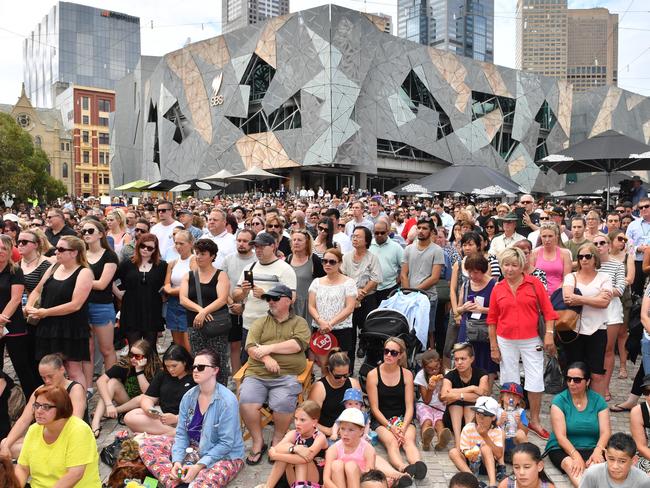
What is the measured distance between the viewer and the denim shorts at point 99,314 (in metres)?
6.60

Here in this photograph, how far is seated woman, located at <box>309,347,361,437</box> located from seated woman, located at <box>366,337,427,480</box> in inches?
10.7

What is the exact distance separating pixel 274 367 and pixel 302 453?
1.07 meters

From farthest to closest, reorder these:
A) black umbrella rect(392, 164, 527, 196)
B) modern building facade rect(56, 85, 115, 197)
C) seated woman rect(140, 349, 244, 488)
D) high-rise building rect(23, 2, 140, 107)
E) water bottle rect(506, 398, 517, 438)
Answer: high-rise building rect(23, 2, 140, 107) < modern building facade rect(56, 85, 115, 197) < black umbrella rect(392, 164, 527, 196) < water bottle rect(506, 398, 517, 438) < seated woman rect(140, 349, 244, 488)

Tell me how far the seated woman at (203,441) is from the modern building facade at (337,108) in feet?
99.4

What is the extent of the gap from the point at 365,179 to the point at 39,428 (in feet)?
117

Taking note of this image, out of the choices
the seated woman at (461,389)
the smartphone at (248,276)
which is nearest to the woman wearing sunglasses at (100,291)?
the smartphone at (248,276)

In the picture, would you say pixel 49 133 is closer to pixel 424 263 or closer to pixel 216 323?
pixel 424 263

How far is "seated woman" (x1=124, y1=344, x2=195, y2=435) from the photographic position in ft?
18.6

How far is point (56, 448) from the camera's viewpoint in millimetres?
4297

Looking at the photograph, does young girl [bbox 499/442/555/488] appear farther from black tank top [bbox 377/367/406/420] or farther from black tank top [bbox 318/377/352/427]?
black tank top [bbox 318/377/352/427]

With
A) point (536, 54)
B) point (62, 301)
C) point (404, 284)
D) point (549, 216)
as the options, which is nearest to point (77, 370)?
point (62, 301)

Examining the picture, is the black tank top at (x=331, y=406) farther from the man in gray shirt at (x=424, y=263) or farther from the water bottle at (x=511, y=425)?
the man in gray shirt at (x=424, y=263)

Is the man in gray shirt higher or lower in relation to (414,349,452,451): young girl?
higher

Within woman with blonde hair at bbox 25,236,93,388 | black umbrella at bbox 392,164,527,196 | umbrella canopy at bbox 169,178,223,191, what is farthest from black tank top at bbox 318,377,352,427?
umbrella canopy at bbox 169,178,223,191
